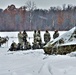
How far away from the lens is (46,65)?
8828mm

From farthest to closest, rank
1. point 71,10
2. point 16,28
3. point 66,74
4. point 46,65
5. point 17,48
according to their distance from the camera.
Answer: point 71,10 < point 16,28 < point 17,48 < point 46,65 < point 66,74

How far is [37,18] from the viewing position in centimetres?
8875

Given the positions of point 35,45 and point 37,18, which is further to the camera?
point 37,18

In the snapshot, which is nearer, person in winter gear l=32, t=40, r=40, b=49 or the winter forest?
person in winter gear l=32, t=40, r=40, b=49

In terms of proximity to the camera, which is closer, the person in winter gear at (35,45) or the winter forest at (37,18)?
the person in winter gear at (35,45)

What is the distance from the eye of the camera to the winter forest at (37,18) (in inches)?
3223

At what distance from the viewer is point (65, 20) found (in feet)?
284

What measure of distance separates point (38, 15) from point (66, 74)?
83644mm

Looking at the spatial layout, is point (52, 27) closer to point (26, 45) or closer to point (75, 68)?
point (26, 45)

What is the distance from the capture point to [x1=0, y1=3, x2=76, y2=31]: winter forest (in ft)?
269

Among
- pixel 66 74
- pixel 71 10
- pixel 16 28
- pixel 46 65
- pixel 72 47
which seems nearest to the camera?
pixel 66 74

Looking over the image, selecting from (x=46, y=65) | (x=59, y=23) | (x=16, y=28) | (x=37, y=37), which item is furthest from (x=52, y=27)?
(x=46, y=65)

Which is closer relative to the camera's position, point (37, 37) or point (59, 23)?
point (37, 37)

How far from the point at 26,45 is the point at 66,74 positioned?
13001 millimetres
